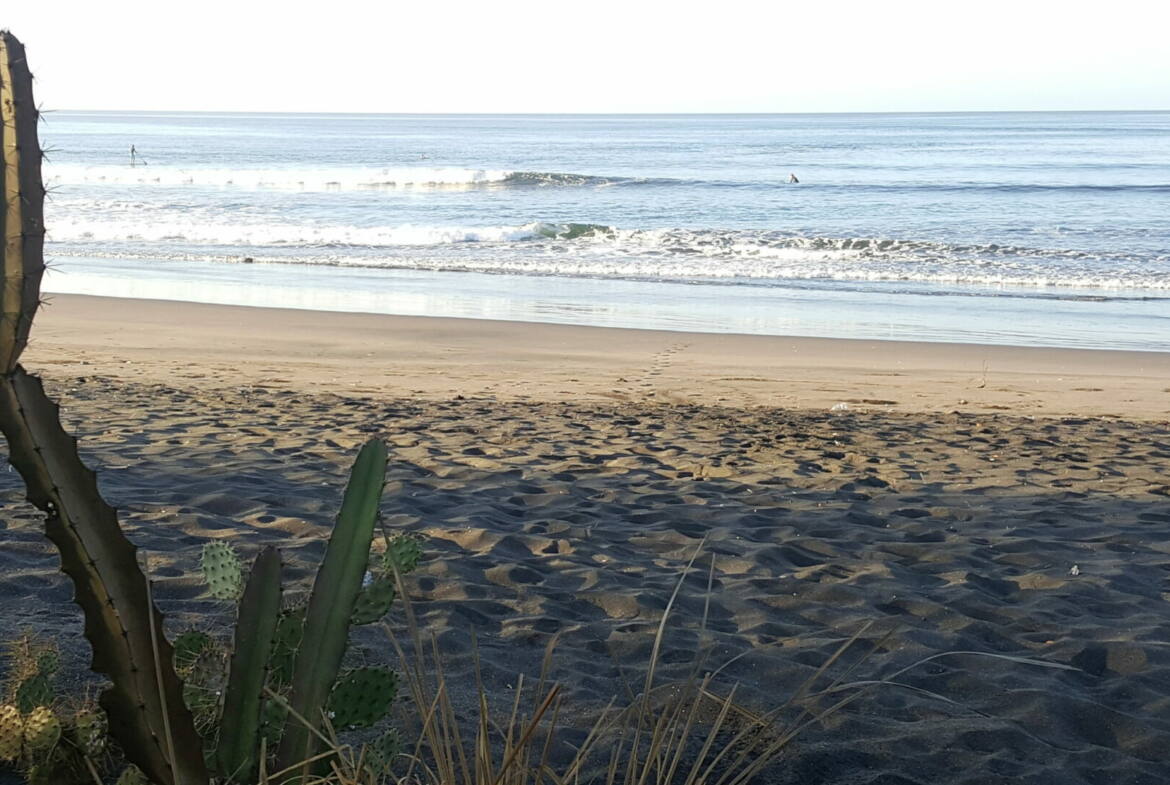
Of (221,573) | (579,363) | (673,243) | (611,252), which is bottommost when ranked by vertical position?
(579,363)

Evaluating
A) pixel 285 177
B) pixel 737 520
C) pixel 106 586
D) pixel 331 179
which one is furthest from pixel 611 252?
pixel 285 177

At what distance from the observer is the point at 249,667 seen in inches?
85.8

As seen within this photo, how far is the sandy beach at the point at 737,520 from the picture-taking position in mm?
3312

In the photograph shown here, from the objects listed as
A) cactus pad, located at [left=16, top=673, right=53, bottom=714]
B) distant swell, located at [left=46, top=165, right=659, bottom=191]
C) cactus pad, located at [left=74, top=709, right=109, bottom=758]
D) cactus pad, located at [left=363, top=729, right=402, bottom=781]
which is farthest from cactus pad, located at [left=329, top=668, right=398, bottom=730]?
distant swell, located at [left=46, top=165, right=659, bottom=191]

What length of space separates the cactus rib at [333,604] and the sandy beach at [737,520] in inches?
38.5

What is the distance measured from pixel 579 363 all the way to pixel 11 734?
8038mm

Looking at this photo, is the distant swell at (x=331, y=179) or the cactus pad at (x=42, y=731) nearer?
the cactus pad at (x=42, y=731)

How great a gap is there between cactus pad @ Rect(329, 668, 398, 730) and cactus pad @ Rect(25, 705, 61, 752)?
2.06 ft

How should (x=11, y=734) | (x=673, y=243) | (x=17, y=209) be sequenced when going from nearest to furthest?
(x=17, y=209)
(x=11, y=734)
(x=673, y=243)

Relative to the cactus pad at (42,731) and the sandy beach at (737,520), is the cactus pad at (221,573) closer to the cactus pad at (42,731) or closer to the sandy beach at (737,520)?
the cactus pad at (42,731)

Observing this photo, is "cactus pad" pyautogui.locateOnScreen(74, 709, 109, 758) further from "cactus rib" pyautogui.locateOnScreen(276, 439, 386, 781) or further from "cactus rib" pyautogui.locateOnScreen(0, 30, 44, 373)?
"cactus rib" pyautogui.locateOnScreen(0, 30, 44, 373)

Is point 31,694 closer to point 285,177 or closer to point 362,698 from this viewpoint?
point 362,698

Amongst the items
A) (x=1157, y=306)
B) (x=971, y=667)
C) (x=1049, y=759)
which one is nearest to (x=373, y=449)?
(x=1049, y=759)

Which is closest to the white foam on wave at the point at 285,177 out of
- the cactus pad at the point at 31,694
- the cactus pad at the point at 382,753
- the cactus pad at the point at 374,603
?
the cactus pad at the point at 31,694
